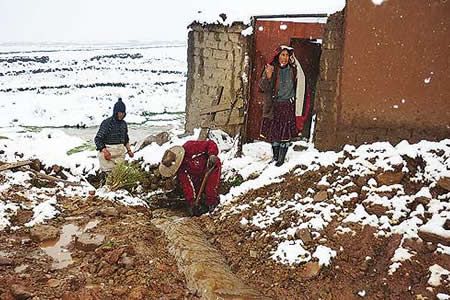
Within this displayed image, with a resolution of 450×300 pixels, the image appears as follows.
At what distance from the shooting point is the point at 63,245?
194 inches

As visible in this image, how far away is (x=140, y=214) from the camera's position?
5.91m

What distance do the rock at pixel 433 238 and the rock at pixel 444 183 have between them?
1.67ft

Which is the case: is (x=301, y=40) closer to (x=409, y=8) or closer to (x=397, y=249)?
(x=409, y=8)

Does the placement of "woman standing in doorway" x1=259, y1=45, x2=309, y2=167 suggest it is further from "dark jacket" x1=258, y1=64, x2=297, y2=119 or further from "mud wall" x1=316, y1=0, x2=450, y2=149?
"mud wall" x1=316, y1=0, x2=450, y2=149

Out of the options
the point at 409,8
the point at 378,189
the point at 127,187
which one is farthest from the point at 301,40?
the point at 378,189

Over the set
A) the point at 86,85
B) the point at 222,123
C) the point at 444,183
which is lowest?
the point at 86,85

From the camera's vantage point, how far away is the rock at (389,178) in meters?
4.48

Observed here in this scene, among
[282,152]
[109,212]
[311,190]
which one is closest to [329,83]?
[282,152]

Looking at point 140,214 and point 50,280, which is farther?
point 140,214

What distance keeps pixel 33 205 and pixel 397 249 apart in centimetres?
407

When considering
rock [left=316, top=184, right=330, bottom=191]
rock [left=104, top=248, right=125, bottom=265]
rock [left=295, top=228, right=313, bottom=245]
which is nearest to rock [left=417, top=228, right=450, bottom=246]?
rock [left=295, top=228, right=313, bottom=245]

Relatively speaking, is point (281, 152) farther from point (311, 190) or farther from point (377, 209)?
point (377, 209)

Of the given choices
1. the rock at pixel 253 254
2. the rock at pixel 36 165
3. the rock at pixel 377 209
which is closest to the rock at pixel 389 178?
the rock at pixel 377 209

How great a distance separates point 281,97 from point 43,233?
129 inches
